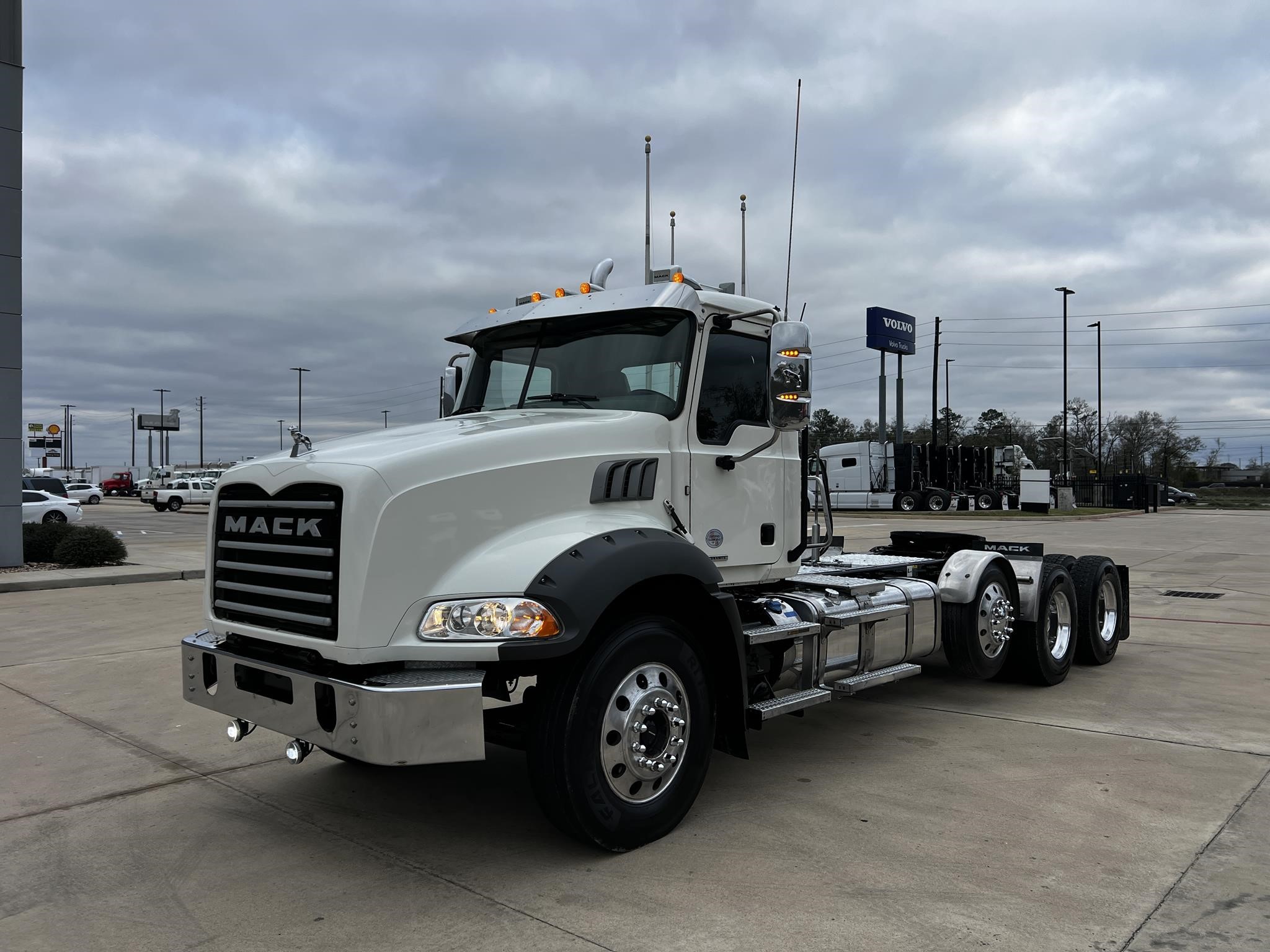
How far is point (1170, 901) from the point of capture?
144 inches

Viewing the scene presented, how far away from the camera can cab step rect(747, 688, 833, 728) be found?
15.5 ft

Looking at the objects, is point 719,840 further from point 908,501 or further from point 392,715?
point 908,501

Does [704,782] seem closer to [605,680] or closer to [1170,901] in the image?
[605,680]

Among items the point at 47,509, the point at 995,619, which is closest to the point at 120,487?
the point at 47,509

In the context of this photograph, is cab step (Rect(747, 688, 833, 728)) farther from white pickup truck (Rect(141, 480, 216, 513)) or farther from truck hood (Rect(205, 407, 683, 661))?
white pickup truck (Rect(141, 480, 216, 513))

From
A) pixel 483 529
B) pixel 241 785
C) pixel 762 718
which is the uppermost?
pixel 483 529

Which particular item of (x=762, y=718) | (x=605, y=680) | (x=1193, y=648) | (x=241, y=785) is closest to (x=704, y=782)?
(x=762, y=718)

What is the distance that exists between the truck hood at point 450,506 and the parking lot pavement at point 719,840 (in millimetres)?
1002

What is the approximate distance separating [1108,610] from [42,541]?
712 inches

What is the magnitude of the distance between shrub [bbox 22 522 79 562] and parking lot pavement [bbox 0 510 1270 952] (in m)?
12.5

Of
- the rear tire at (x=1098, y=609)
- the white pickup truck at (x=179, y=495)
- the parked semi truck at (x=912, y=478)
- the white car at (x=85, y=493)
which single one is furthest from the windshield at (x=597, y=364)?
the white car at (x=85, y=493)

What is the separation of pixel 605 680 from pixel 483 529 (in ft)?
2.62

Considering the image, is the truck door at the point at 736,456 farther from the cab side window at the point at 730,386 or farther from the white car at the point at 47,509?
the white car at the point at 47,509

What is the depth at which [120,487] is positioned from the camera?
3290 inches
